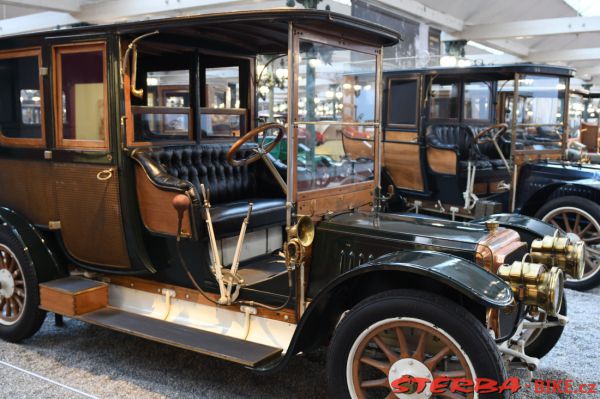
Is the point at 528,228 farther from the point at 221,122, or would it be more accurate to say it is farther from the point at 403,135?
the point at 403,135

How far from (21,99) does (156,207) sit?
4.10 ft

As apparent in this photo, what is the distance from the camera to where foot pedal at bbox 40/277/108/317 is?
3361 mm

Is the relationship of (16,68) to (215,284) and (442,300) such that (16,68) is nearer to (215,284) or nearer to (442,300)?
(215,284)

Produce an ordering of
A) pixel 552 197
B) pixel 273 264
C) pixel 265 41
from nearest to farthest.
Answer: pixel 273 264
pixel 265 41
pixel 552 197

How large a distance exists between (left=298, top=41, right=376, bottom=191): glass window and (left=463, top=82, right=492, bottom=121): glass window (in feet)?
13.2

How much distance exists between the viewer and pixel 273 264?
354 cm

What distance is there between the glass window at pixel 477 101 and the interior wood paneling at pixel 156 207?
4.71m

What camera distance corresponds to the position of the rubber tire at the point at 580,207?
17.1ft

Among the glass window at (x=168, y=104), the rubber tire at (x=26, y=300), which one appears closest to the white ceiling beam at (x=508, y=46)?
the glass window at (x=168, y=104)

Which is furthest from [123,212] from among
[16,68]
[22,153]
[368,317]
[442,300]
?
[442,300]

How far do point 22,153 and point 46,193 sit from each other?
0.31 m

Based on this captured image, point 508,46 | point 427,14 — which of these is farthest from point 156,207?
point 508,46

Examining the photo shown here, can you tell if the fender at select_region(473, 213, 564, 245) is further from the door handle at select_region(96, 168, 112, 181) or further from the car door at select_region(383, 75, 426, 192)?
the car door at select_region(383, 75, 426, 192)

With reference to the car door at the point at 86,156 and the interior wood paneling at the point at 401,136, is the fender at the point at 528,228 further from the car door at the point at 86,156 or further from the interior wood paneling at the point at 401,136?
the interior wood paneling at the point at 401,136
